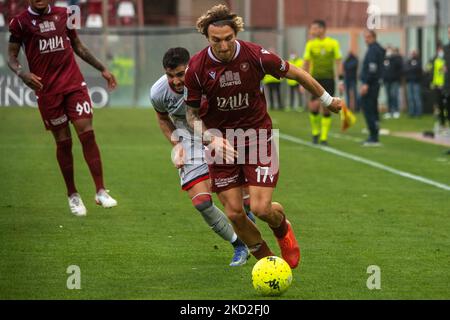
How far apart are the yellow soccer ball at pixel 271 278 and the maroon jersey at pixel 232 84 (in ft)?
4.22

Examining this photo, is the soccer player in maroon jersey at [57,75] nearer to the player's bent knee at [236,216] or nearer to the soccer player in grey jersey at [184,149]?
the soccer player in grey jersey at [184,149]

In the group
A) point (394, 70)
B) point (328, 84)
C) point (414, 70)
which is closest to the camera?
point (328, 84)

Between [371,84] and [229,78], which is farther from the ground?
[229,78]

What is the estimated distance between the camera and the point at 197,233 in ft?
37.1

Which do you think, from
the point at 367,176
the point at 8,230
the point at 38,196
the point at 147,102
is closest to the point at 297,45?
the point at 147,102

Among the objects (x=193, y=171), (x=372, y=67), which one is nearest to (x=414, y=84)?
(x=372, y=67)

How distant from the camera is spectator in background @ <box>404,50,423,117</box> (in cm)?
3534

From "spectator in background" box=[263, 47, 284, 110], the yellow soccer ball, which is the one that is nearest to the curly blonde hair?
the yellow soccer ball

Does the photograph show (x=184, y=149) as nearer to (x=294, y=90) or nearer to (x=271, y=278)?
(x=271, y=278)

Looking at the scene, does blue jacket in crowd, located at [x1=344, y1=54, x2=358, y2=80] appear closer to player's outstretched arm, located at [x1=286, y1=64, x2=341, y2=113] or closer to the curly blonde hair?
player's outstretched arm, located at [x1=286, y1=64, x2=341, y2=113]

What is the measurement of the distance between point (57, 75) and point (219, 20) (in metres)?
3.99

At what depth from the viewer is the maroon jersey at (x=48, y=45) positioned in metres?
12.2

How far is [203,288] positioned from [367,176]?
28.7 feet

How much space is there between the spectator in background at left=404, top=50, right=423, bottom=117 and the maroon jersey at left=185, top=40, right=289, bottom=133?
26.7m
